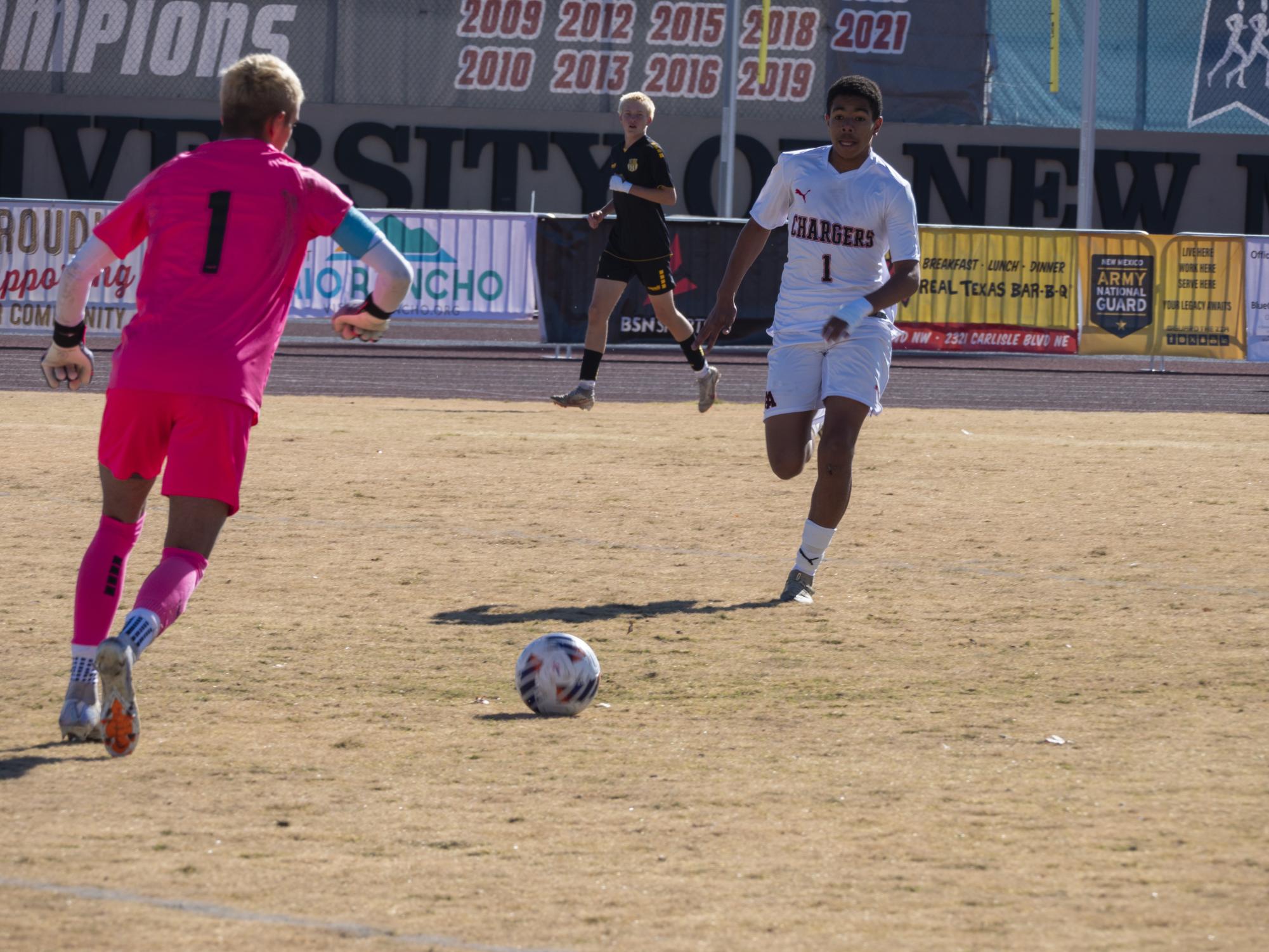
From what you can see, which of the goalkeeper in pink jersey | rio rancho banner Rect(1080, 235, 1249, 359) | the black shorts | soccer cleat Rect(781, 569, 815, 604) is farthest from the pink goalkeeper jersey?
rio rancho banner Rect(1080, 235, 1249, 359)

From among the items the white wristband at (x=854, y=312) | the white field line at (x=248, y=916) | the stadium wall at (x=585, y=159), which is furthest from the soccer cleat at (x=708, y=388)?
the stadium wall at (x=585, y=159)

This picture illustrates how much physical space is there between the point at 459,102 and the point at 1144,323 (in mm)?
12323

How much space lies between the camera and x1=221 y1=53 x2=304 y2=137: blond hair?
15.8 ft

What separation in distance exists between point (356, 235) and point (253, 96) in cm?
45

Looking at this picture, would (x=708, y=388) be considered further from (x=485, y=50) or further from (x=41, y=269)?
(x=485, y=50)

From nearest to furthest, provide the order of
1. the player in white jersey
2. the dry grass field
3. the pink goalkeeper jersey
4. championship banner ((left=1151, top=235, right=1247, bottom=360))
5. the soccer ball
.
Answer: the dry grass field → the pink goalkeeper jersey → the soccer ball → the player in white jersey → championship banner ((left=1151, top=235, right=1247, bottom=360))

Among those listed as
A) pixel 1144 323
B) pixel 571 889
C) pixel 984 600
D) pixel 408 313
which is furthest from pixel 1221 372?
pixel 571 889

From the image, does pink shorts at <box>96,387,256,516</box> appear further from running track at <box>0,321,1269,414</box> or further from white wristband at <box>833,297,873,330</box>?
running track at <box>0,321,1269,414</box>

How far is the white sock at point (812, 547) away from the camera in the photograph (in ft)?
24.5

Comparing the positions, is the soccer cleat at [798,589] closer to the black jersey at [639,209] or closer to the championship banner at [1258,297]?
the black jersey at [639,209]

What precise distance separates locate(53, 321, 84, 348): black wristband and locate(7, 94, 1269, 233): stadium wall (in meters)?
25.7

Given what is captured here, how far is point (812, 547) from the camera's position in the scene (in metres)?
7.47

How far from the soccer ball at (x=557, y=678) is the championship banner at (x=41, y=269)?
55.4 feet

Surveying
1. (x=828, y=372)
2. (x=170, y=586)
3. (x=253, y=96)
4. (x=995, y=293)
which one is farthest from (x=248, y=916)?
(x=995, y=293)
